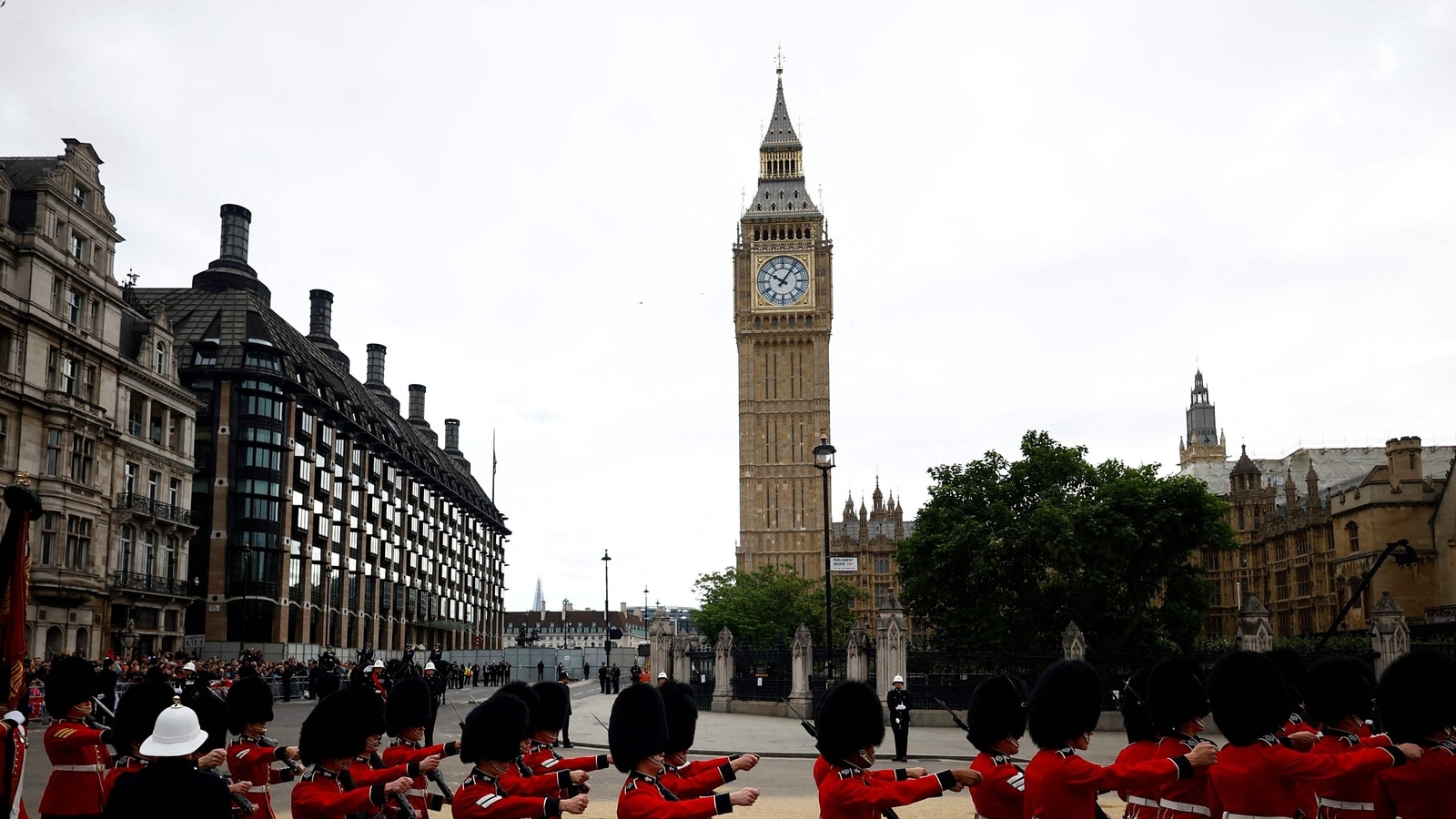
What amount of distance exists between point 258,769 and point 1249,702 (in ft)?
26.5

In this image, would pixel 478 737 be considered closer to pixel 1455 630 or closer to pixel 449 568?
pixel 1455 630

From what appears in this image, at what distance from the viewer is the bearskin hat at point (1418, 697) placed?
291 inches

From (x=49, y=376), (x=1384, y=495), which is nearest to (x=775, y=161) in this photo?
(x=1384, y=495)

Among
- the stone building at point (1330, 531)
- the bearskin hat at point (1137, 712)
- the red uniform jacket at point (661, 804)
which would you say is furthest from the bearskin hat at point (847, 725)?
the stone building at point (1330, 531)

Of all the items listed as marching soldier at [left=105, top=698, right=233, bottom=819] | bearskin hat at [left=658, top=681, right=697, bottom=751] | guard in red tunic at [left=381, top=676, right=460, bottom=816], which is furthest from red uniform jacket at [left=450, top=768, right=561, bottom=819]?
marching soldier at [left=105, top=698, right=233, bottom=819]

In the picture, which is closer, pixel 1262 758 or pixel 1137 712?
pixel 1262 758

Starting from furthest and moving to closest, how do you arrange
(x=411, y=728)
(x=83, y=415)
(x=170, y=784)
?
(x=83, y=415) → (x=411, y=728) → (x=170, y=784)

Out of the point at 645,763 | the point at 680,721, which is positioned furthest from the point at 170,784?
the point at 680,721

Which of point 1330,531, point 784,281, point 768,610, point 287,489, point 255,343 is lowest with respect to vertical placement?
point 768,610

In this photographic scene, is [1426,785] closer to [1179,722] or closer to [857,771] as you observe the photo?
[1179,722]

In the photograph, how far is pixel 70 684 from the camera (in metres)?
10.0

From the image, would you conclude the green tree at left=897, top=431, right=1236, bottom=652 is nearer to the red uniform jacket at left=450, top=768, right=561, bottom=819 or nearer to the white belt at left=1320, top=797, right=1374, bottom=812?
the white belt at left=1320, top=797, right=1374, bottom=812

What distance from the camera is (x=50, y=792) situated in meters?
10.1

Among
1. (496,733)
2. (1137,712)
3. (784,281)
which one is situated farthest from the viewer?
(784,281)
